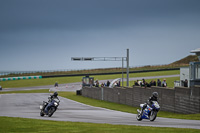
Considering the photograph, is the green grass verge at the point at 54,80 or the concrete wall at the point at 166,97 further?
the green grass verge at the point at 54,80

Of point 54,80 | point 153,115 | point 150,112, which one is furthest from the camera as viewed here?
point 54,80

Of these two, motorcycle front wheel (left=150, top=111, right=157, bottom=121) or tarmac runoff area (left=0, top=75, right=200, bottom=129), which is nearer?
tarmac runoff area (left=0, top=75, right=200, bottom=129)

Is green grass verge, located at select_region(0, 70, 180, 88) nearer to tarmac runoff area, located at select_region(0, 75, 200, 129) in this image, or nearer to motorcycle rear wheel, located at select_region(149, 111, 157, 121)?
tarmac runoff area, located at select_region(0, 75, 200, 129)

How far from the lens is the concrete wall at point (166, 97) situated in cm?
2240

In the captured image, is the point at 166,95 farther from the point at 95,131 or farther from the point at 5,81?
the point at 5,81

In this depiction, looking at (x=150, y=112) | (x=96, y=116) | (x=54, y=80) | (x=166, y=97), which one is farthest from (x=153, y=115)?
(x=54, y=80)

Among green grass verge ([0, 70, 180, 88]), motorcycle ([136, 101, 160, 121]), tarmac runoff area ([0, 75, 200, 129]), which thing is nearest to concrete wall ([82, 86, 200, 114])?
tarmac runoff area ([0, 75, 200, 129])

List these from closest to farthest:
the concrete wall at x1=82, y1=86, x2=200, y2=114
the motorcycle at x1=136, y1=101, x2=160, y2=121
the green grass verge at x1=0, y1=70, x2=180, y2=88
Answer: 1. the motorcycle at x1=136, y1=101, x2=160, y2=121
2. the concrete wall at x1=82, y1=86, x2=200, y2=114
3. the green grass verge at x1=0, y1=70, x2=180, y2=88

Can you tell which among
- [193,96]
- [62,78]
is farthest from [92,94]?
[62,78]

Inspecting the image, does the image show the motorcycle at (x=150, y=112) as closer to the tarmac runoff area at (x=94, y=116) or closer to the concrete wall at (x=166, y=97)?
the tarmac runoff area at (x=94, y=116)

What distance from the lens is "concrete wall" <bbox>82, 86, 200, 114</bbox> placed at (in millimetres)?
22395

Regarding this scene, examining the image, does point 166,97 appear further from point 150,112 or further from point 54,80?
point 54,80

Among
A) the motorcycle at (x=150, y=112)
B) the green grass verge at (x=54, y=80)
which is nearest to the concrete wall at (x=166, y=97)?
the motorcycle at (x=150, y=112)

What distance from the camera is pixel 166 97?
26422 mm
